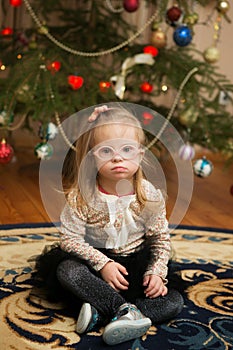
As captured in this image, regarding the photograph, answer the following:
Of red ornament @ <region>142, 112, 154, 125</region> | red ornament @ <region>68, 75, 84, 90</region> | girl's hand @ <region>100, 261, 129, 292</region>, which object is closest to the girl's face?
girl's hand @ <region>100, 261, 129, 292</region>

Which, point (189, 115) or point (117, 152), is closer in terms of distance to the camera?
point (117, 152)

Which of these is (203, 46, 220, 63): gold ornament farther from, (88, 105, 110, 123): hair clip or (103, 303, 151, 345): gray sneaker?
(103, 303, 151, 345): gray sneaker

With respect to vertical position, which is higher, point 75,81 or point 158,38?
point 158,38

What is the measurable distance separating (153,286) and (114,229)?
15cm

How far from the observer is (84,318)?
1250 millimetres

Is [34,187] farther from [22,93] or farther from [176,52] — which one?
[176,52]

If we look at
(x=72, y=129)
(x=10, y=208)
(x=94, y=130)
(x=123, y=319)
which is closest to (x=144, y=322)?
(x=123, y=319)

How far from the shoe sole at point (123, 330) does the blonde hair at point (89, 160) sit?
0.92 ft

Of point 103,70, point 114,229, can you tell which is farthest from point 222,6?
point 114,229

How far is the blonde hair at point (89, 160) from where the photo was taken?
1.36 m

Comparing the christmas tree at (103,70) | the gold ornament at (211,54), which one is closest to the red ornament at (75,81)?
the christmas tree at (103,70)

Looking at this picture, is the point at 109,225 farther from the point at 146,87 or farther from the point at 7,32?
the point at 7,32

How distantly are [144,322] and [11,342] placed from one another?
0.26 metres

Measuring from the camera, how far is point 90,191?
1387mm
